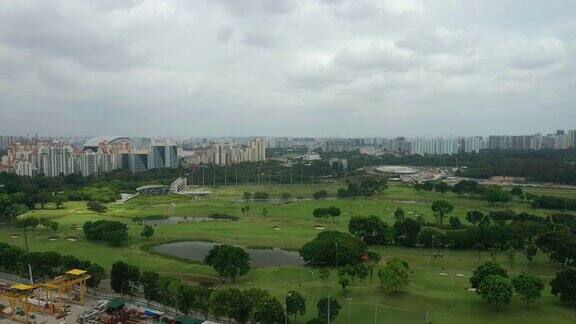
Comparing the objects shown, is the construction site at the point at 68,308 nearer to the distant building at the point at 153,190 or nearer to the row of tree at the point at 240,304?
the row of tree at the point at 240,304

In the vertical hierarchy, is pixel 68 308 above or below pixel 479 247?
below

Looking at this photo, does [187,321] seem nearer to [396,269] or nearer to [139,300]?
[139,300]

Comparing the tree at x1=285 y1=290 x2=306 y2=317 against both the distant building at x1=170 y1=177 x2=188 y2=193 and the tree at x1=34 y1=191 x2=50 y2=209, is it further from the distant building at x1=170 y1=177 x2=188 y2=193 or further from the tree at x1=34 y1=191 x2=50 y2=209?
the distant building at x1=170 y1=177 x2=188 y2=193

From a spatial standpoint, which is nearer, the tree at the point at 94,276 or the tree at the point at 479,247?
the tree at the point at 94,276

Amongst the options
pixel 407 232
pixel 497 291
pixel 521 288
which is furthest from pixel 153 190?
pixel 521 288

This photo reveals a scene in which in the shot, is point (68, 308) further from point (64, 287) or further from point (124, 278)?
point (124, 278)

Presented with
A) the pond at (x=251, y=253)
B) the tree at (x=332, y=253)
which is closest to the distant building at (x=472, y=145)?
the pond at (x=251, y=253)
